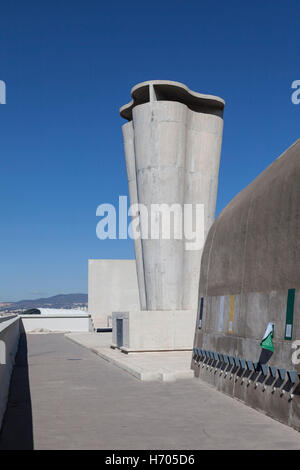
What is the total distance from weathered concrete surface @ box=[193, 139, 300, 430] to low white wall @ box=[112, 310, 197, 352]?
8.60 m

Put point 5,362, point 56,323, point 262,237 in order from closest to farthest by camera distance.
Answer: point 262,237 < point 5,362 < point 56,323

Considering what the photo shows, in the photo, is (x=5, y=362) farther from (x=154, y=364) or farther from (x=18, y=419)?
(x=154, y=364)

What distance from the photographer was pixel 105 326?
4791 cm

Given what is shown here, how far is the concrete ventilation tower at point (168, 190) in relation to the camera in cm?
2392

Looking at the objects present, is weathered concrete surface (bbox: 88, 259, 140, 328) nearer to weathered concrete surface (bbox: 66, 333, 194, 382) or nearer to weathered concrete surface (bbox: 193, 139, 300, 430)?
weathered concrete surface (bbox: 66, 333, 194, 382)

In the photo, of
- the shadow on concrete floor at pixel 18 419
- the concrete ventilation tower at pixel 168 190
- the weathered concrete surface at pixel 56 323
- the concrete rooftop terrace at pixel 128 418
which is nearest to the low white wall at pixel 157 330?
the concrete ventilation tower at pixel 168 190

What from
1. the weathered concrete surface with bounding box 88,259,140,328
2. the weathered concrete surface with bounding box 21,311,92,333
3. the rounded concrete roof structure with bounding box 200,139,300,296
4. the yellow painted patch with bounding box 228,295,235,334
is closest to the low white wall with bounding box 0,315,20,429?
the yellow painted patch with bounding box 228,295,235,334

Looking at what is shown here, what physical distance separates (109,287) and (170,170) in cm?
2702

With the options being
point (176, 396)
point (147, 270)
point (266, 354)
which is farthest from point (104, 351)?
point (266, 354)

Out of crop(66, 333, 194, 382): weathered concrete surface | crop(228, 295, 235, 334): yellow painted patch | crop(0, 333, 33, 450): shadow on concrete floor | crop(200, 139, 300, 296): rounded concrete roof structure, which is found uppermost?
crop(200, 139, 300, 296): rounded concrete roof structure

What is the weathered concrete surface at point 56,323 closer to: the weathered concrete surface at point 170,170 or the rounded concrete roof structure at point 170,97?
the weathered concrete surface at point 170,170

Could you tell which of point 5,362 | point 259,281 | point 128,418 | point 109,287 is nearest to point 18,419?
point 128,418

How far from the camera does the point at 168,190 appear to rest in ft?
80.3

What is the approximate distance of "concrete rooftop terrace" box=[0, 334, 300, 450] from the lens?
815cm
